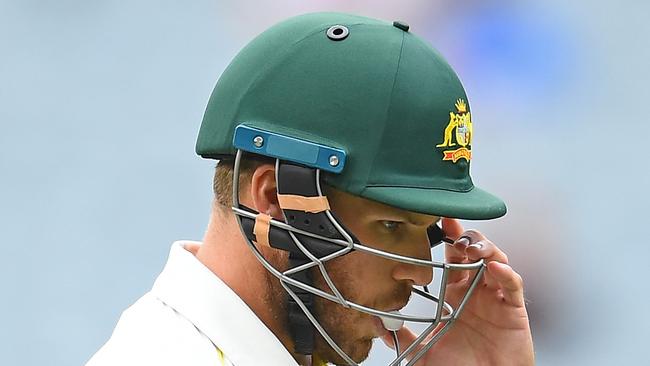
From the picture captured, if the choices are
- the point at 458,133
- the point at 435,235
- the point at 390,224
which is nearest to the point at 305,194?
the point at 390,224

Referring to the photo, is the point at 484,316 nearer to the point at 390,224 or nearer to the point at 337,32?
the point at 390,224

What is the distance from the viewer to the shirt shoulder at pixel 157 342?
1.40 meters

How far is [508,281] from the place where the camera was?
5.77 ft

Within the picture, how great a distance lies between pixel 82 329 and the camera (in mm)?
2797

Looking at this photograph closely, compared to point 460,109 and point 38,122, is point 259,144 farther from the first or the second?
point 38,122

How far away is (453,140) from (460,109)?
4 cm

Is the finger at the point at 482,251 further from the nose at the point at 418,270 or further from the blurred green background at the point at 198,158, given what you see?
the blurred green background at the point at 198,158

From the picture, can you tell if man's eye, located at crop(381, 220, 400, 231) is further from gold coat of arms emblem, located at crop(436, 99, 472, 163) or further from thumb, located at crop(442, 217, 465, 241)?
thumb, located at crop(442, 217, 465, 241)

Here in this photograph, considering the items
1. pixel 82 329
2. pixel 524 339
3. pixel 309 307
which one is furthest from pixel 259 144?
pixel 82 329

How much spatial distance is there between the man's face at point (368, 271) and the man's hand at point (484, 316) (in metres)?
0.21

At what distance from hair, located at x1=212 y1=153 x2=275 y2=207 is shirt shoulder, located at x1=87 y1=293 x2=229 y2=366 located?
0.53ft

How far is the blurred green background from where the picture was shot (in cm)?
285

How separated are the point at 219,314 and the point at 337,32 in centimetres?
39

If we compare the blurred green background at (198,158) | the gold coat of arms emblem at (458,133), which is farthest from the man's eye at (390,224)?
the blurred green background at (198,158)
